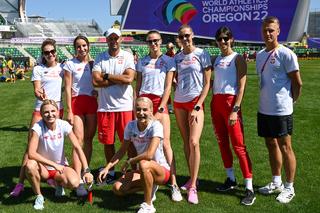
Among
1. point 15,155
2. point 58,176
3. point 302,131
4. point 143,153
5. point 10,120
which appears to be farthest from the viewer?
point 10,120

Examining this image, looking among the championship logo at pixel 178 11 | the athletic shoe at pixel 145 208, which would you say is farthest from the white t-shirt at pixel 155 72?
the championship logo at pixel 178 11

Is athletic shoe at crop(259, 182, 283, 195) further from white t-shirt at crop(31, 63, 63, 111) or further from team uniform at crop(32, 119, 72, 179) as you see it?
white t-shirt at crop(31, 63, 63, 111)

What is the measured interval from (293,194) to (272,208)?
0.43 meters

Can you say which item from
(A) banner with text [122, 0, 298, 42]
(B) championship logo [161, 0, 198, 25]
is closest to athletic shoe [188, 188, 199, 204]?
(A) banner with text [122, 0, 298, 42]

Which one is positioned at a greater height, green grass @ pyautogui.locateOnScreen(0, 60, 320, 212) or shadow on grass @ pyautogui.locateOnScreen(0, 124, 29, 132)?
green grass @ pyautogui.locateOnScreen(0, 60, 320, 212)

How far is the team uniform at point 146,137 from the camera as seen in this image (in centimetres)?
435

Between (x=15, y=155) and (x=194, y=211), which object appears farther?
(x=15, y=155)

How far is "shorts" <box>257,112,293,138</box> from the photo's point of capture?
444 centimetres

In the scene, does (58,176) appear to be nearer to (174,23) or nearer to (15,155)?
(15,155)

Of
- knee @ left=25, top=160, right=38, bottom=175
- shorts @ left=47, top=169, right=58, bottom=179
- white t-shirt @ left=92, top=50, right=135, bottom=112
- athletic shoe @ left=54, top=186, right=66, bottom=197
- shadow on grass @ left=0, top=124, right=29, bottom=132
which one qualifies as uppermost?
white t-shirt @ left=92, top=50, right=135, bottom=112

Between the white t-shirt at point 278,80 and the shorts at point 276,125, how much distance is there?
0.05 meters

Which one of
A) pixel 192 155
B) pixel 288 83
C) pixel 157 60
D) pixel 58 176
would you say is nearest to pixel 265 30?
pixel 288 83

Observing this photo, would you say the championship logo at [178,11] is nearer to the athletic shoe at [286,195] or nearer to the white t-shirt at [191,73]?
the white t-shirt at [191,73]

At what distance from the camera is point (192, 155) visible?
4.69 meters
